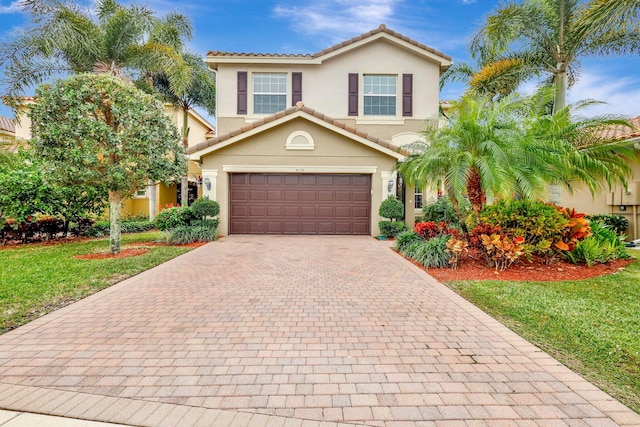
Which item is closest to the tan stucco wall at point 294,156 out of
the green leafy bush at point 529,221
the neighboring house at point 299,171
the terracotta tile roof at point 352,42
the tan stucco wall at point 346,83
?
the neighboring house at point 299,171

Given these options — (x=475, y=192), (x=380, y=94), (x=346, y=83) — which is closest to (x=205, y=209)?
(x=346, y=83)

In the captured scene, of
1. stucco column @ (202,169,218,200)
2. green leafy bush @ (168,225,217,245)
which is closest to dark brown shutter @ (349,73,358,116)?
stucco column @ (202,169,218,200)

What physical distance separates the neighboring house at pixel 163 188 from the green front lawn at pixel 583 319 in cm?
1641

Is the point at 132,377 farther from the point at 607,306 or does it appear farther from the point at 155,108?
the point at 155,108

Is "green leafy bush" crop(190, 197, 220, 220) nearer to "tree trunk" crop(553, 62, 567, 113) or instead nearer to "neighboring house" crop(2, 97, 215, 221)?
"neighboring house" crop(2, 97, 215, 221)

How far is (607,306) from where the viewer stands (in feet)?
17.3

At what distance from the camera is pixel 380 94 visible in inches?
648

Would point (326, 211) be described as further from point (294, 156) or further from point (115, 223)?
point (115, 223)

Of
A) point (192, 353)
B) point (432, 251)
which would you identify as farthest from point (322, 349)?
point (432, 251)

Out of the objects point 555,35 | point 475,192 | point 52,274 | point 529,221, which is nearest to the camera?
point 52,274

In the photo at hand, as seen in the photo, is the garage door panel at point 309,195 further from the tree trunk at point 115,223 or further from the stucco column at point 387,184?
the tree trunk at point 115,223

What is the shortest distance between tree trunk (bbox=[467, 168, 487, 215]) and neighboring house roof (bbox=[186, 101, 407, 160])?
5.07m

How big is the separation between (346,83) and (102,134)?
35.5 ft

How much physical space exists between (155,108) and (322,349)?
29.9 ft
